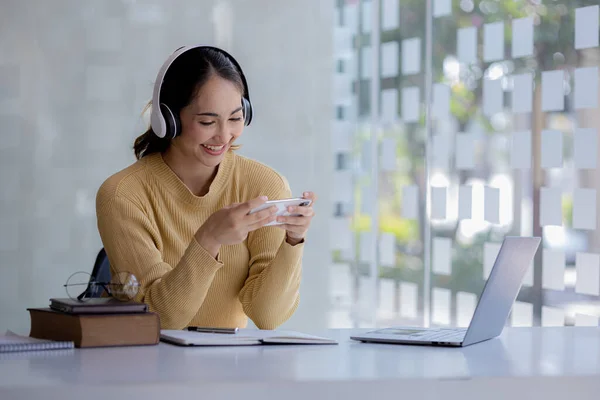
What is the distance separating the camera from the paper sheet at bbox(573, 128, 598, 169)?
3254mm

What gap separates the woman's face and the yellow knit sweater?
101mm

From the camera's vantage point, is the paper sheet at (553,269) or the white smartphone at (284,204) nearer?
the white smartphone at (284,204)

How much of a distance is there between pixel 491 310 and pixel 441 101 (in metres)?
2.47

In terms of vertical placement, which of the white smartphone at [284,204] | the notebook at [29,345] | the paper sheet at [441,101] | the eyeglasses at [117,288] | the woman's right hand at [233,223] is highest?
the paper sheet at [441,101]

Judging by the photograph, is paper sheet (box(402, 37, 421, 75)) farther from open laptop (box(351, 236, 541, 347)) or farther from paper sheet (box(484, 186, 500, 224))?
open laptop (box(351, 236, 541, 347))

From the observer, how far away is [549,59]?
Result: 3.45 metres

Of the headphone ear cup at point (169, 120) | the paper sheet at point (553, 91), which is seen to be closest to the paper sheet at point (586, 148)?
the paper sheet at point (553, 91)

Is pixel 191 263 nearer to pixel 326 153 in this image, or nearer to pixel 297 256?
pixel 297 256

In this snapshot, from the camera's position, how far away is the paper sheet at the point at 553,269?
339 centimetres

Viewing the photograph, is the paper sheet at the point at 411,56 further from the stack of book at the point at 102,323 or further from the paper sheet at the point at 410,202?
the stack of book at the point at 102,323

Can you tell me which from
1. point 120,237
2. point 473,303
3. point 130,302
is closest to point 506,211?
point 473,303

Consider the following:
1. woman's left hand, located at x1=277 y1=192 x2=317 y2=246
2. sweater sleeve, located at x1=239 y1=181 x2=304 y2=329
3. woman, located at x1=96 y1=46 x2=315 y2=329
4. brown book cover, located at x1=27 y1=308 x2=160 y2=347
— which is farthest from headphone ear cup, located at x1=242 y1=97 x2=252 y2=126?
brown book cover, located at x1=27 y1=308 x2=160 y2=347

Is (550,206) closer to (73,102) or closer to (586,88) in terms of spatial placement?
(586,88)

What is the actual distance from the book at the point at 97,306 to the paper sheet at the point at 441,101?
2.70 meters
